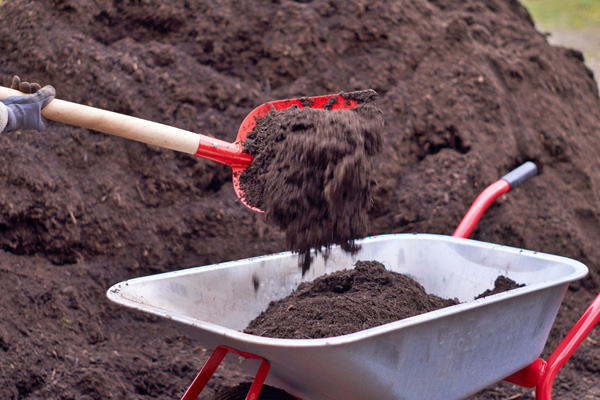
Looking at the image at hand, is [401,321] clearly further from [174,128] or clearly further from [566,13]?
[566,13]

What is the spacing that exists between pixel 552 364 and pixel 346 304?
0.81m

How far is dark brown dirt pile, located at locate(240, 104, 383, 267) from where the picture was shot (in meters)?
1.87

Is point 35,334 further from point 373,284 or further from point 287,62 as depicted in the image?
point 287,62

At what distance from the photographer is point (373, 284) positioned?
2.11 metres

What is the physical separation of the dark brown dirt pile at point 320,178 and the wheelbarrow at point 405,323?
39 centimetres

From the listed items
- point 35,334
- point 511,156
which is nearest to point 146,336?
point 35,334

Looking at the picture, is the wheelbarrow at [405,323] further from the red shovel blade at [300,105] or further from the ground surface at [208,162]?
the ground surface at [208,162]

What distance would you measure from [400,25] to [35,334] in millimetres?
2968

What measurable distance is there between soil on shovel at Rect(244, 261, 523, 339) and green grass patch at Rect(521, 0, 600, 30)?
943cm

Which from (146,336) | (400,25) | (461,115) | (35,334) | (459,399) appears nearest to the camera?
(459,399)

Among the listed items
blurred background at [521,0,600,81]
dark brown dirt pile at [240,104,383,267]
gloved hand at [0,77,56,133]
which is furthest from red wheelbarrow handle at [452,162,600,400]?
blurred background at [521,0,600,81]

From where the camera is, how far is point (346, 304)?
1911mm

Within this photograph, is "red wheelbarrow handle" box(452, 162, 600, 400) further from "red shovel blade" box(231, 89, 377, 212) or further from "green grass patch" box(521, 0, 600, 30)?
"green grass patch" box(521, 0, 600, 30)

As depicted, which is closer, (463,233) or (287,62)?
(463,233)
